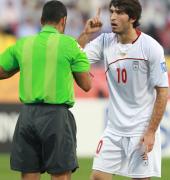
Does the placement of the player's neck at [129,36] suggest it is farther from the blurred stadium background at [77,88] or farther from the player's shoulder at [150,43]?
the blurred stadium background at [77,88]

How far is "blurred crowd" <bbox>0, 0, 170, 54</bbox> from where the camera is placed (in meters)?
17.7

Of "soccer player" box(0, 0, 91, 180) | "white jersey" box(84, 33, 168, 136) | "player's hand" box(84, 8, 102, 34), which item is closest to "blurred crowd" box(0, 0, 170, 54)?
"player's hand" box(84, 8, 102, 34)

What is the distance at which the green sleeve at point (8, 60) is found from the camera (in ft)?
21.4

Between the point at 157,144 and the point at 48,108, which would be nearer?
the point at 48,108

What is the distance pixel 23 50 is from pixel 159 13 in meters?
13.6

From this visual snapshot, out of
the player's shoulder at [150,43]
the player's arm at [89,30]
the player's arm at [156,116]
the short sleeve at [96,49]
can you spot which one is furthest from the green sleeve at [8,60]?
the player's arm at [156,116]

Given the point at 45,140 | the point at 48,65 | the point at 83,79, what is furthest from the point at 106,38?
the point at 45,140

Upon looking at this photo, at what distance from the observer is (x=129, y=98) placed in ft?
22.9

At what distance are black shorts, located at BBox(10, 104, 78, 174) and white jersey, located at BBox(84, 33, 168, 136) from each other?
2.12 feet

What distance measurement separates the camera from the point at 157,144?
6996 mm

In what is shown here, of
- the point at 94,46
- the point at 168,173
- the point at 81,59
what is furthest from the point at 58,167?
the point at 168,173

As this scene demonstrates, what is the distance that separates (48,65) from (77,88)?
28.3ft

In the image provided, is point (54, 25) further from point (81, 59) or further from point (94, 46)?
point (94, 46)

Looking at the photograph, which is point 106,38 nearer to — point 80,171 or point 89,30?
point 89,30
